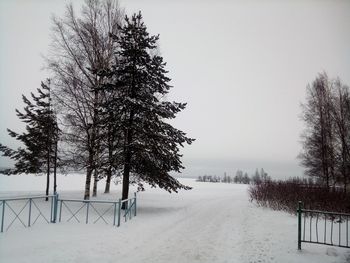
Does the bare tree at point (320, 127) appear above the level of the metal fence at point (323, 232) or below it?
above

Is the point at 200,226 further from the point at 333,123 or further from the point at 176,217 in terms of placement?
the point at 333,123

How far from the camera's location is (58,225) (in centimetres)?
1144

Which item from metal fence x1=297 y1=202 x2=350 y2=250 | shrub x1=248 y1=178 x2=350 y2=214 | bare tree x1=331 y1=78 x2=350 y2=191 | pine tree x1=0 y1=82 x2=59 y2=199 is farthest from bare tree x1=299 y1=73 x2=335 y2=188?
pine tree x1=0 y1=82 x2=59 y2=199

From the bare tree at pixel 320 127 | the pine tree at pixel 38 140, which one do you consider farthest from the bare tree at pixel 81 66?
the bare tree at pixel 320 127

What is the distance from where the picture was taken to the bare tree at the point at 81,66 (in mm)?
17969

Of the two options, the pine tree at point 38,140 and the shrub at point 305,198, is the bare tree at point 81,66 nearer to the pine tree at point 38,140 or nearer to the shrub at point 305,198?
the pine tree at point 38,140

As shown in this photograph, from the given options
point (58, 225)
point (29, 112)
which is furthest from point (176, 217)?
point (29, 112)

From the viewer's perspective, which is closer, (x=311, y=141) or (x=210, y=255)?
(x=210, y=255)

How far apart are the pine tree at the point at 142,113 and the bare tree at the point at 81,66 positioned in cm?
301

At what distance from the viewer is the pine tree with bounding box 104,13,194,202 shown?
15117 mm

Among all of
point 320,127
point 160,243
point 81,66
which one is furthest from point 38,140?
point 320,127

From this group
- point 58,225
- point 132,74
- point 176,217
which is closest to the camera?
point 58,225

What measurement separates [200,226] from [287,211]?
22.4 feet

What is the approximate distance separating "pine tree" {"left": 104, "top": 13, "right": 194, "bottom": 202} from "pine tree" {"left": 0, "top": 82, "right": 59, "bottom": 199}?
8.16 m
